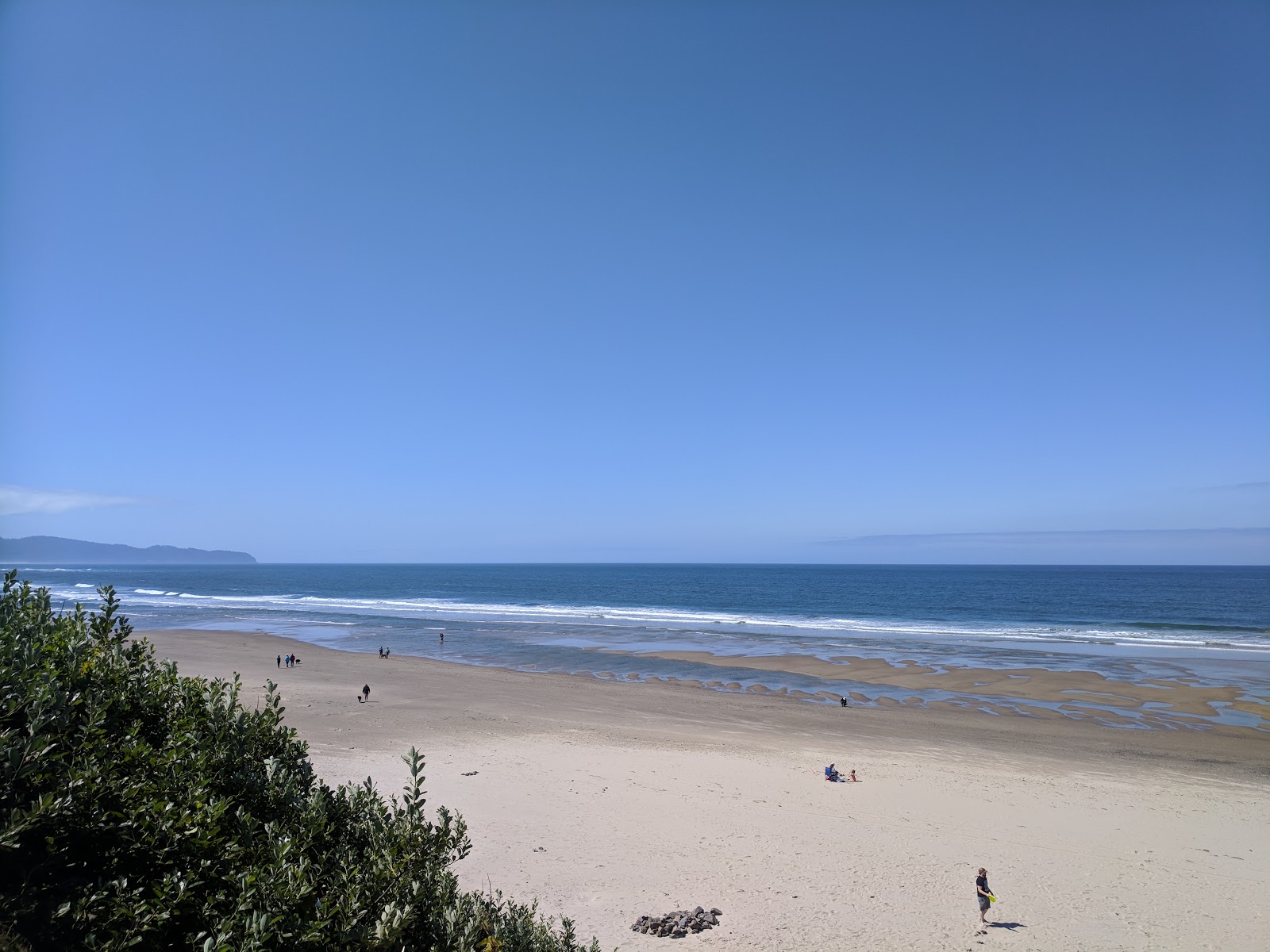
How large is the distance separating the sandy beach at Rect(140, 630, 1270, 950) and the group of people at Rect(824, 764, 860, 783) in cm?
28

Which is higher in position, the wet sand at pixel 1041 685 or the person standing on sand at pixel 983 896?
the person standing on sand at pixel 983 896

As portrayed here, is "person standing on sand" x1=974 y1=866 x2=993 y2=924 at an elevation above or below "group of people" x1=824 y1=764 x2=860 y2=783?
above

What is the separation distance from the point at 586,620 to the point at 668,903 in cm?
5073

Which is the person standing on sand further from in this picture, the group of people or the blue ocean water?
the blue ocean water

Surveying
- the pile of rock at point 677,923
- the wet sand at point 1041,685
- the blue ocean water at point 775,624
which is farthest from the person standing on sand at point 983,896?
the blue ocean water at point 775,624

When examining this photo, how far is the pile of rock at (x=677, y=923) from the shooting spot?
1002 centimetres

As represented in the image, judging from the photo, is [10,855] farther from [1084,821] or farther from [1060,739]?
[1060,739]

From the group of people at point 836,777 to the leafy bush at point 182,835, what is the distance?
1432cm

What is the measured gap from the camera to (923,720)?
82.4 ft

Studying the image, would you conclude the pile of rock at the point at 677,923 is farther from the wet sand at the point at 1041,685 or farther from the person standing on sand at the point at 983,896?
the wet sand at the point at 1041,685

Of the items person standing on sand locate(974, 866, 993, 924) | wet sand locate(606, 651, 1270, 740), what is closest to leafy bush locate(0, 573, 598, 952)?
person standing on sand locate(974, 866, 993, 924)

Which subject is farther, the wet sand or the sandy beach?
the wet sand

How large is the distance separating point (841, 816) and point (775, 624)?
141ft

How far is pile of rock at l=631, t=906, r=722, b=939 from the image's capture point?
1002 cm
